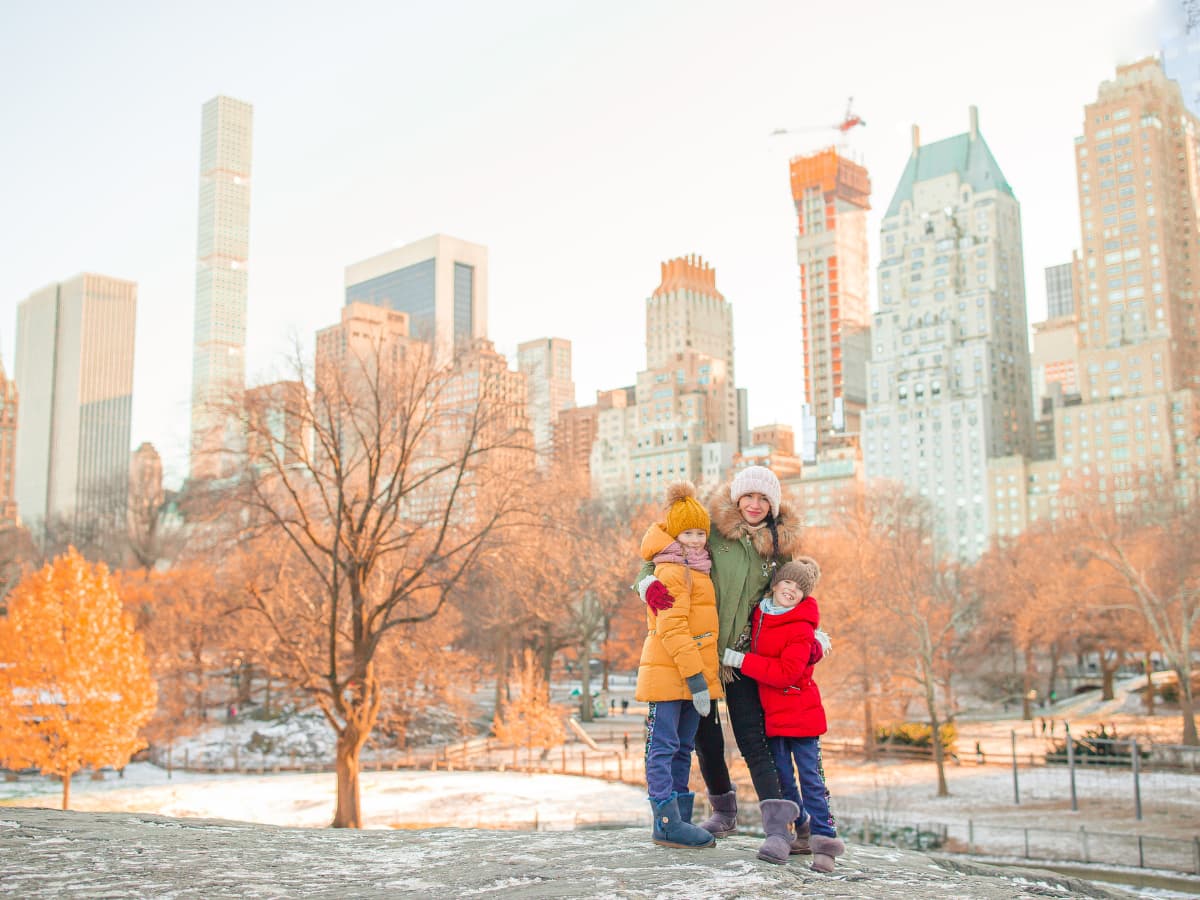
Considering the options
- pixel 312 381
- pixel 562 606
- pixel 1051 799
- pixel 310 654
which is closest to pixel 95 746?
pixel 310 654

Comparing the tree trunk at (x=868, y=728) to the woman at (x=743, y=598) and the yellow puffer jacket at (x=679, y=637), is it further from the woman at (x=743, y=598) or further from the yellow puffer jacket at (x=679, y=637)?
the yellow puffer jacket at (x=679, y=637)

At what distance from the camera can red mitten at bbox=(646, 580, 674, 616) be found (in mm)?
6000

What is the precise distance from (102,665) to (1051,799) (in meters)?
24.1

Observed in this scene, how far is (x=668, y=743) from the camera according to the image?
6.10 meters

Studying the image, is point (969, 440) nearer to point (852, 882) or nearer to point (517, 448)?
point (517, 448)

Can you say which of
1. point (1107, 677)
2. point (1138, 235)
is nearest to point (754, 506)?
point (1107, 677)

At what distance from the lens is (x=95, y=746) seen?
23.8 meters

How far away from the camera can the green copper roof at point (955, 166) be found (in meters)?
161

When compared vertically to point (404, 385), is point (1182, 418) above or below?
above

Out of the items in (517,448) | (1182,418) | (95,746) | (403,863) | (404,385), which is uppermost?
(1182,418)

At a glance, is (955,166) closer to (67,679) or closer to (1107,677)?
(1107,677)

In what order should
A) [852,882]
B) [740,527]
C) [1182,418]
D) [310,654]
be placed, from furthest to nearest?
1. [1182,418]
2. [310,654]
3. [740,527]
4. [852,882]

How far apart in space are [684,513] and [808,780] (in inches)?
67.2

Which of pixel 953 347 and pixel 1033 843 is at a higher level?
pixel 953 347
